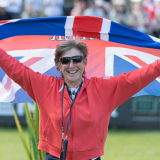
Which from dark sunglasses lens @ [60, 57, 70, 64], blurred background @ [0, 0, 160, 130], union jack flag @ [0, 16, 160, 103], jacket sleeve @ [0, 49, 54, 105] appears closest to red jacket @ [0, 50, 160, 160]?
jacket sleeve @ [0, 49, 54, 105]

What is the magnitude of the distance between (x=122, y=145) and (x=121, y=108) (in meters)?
1.26

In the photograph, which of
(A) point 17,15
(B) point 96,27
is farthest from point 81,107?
(A) point 17,15

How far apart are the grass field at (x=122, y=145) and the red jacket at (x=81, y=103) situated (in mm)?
3635

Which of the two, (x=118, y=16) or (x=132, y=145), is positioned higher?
(x=118, y=16)

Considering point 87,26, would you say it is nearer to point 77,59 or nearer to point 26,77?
point 77,59

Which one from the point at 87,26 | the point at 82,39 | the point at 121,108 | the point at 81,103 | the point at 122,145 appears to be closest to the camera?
the point at 81,103

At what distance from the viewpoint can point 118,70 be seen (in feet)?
12.2

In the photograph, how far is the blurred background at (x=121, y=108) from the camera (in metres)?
6.96

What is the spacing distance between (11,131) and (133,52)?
5.89m

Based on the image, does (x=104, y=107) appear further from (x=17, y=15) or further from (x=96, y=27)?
(x=17, y=15)

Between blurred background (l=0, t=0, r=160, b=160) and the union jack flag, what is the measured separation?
9.88ft

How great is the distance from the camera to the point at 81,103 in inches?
107

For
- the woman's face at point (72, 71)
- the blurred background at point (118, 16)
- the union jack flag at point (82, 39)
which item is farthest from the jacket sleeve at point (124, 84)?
the blurred background at point (118, 16)

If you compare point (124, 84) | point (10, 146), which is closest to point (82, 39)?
point (124, 84)
